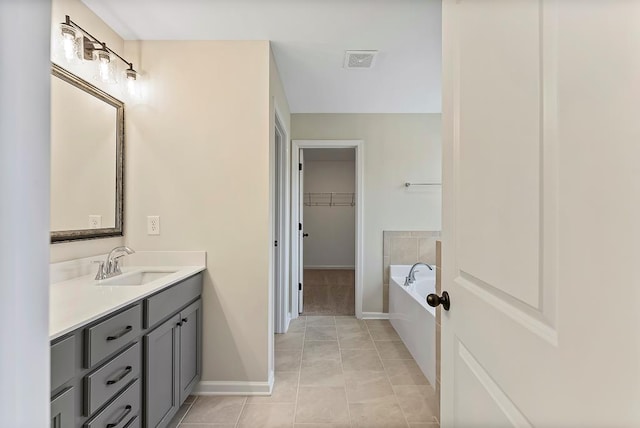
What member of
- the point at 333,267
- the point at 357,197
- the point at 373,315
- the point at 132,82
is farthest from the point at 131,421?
the point at 333,267

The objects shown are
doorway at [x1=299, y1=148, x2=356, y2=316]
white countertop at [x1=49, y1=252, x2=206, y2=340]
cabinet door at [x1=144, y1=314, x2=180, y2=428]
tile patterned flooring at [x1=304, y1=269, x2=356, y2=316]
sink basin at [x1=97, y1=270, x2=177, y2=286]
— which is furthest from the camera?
doorway at [x1=299, y1=148, x2=356, y2=316]

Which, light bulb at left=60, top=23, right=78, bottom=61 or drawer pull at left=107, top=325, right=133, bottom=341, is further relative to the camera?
light bulb at left=60, top=23, right=78, bottom=61

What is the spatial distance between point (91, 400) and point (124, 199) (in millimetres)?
1334

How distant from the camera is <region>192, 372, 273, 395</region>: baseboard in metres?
2.06

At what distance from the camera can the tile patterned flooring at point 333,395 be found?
1812 mm

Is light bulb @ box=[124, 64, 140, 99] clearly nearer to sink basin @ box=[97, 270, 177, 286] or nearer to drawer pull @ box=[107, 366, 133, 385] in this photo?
sink basin @ box=[97, 270, 177, 286]

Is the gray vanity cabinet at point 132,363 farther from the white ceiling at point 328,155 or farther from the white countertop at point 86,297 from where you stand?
the white ceiling at point 328,155

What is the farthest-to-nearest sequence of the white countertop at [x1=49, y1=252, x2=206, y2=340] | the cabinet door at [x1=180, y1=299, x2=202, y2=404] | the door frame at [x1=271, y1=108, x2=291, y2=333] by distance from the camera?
1. the door frame at [x1=271, y1=108, x2=291, y2=333]
2. the cabinet door at [x1=180, y1=299, x2=202, y2=404]
3. the white countertop at [x1=49, y1=252, x2=206, y2=340]

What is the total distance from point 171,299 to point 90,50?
1447 millimetres

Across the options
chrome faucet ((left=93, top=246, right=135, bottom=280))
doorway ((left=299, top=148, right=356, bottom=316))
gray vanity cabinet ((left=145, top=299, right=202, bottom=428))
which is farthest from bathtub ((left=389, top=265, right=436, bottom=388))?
doorway ((left=299, top=148, right=356, bottom=316))

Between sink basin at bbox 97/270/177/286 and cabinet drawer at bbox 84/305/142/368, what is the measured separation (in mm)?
411

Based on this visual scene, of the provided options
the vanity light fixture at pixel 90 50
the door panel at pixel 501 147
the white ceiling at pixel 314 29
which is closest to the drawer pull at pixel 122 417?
the door panel at pixel 501 147

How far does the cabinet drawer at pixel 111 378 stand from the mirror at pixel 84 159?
72 cm

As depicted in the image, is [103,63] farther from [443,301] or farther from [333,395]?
[333,395]
